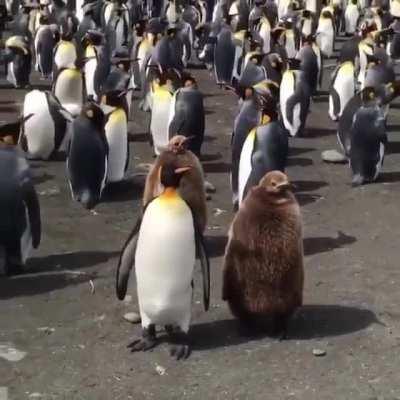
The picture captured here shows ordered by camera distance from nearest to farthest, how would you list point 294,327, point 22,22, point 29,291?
point 294,327, point 29,291, point 22,22

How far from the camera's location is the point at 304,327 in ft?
19.1

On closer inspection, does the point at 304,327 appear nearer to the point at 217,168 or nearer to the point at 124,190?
the point at 124,190

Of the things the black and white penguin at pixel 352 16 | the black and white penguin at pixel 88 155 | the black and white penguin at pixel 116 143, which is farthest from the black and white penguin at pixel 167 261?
the black and white penguin at pixel 352 16

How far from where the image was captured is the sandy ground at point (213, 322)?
513cm

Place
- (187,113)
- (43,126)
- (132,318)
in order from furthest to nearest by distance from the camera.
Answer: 1. (43,126)
2. (187,113)
3. (132,318)

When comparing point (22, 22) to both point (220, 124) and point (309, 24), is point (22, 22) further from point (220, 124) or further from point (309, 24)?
point (220, 124)

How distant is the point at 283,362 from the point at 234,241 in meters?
0.70

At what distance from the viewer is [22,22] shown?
735 inches

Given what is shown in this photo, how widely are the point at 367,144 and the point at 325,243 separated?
6.60ft

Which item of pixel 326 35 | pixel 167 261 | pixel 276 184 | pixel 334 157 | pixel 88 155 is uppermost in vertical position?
pixel 276 184

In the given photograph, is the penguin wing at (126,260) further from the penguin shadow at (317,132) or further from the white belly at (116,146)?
the penguin shadow at (317,132)

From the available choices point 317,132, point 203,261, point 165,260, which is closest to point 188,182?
point 203,261

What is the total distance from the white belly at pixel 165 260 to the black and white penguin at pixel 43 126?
15.5 feet

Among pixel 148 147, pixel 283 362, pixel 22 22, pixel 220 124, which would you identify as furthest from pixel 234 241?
pixel 22 22
